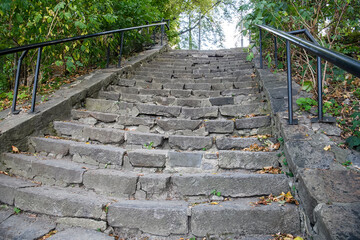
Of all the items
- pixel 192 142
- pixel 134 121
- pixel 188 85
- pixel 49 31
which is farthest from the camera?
pixel 188 85

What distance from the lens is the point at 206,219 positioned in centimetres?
150

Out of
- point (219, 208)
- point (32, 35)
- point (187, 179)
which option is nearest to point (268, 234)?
point (219, 208)

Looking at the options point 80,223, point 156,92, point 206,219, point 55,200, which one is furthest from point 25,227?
point 156,92

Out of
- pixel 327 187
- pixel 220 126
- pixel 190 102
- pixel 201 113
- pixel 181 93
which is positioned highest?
pixel 181 93

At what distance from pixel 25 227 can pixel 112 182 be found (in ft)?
Result: 2.12

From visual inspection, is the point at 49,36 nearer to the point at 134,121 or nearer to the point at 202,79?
the point at 134,121

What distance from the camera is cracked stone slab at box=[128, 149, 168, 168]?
2.09 meters

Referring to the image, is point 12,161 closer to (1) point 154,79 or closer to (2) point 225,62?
(1) point 154,79

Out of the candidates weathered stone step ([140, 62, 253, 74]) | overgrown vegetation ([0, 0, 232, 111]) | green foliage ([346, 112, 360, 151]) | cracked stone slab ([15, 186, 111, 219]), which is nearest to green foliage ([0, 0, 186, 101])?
overgrown vegetation ([0, 0, 232, 111])

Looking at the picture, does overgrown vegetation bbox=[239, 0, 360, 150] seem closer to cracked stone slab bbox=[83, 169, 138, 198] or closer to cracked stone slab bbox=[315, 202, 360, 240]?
cracked stone slab bbox=[315, 202, 360, 240]

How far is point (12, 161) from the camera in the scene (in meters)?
2.18

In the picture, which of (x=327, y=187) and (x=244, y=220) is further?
(x=244, y=220)

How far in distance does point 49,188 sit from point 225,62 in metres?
4.95

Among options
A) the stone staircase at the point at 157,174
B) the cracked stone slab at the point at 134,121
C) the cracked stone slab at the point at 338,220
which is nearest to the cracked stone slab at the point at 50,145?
the stone staircase at the point at 157,174
